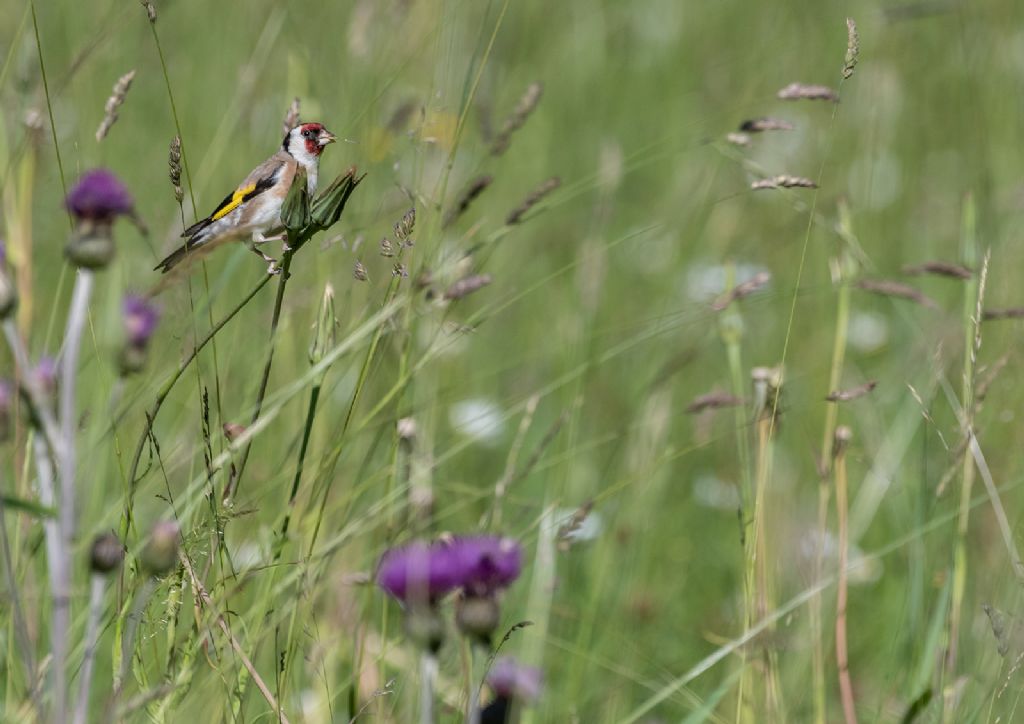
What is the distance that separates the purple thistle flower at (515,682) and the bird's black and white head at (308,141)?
759mm

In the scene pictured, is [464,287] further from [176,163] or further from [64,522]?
[64,522]

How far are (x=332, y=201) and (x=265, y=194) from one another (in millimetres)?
553

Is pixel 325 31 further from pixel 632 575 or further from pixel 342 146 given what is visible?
pixel 632 575

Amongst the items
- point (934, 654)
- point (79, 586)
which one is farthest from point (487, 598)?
point (79, 586)

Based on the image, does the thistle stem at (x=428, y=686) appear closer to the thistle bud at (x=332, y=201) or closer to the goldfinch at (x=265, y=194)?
the thistle bud at (x=332, y=201)

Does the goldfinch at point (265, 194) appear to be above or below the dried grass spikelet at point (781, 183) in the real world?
above

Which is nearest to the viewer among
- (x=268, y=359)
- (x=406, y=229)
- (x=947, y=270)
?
(x=268, y=359)

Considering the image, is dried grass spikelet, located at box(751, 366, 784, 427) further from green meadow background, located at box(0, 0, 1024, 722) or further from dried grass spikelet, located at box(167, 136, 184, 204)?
dried grass spikelet, located at box(167, 136, 184, 204)

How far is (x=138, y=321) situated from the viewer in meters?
1.25

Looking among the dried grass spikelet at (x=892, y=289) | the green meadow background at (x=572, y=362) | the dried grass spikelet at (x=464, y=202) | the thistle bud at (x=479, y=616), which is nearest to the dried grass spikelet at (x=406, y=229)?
the green meadow background at (x=572, y=362)

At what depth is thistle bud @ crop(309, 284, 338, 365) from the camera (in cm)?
164

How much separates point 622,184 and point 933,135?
1.31 meters

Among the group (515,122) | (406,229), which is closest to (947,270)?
(515,122)

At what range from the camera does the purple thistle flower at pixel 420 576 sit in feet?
4.09
